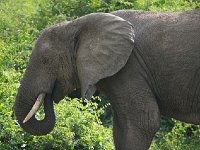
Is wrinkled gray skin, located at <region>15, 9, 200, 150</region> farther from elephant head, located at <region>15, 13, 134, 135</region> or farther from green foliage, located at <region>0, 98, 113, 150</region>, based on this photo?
green foliage, located at <region>0, 98, 113, 150</region>

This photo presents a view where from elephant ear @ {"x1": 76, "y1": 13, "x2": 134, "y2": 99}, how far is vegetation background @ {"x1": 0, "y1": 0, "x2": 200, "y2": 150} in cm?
154

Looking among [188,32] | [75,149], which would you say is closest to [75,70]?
[188,32]

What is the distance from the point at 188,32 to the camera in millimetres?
6699

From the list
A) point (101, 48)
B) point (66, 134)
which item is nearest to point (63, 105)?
point (66, 134)

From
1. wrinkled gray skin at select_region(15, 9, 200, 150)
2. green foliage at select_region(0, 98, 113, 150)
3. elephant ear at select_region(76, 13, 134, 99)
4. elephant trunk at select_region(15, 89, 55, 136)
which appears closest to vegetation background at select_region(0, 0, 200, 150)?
green foliage at select_region(0, 98, 113, 150)

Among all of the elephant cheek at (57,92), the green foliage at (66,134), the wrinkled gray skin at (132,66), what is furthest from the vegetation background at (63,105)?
the wrinkled gray skin at (132,66)

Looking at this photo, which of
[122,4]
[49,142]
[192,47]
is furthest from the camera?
[122,4]

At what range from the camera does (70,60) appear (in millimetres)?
6988

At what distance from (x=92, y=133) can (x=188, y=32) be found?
2.23 metres

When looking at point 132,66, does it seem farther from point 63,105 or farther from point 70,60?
point 63,105

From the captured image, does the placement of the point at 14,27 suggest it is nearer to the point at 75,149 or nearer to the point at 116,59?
the point at 75,149

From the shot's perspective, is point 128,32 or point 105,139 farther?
point 105,139

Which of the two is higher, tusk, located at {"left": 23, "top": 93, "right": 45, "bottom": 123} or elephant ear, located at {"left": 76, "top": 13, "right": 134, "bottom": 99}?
elephant ear, located at {"left": 76, "top": 13, "right": 134, "bottom": 99}

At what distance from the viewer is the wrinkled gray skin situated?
6.70 m
